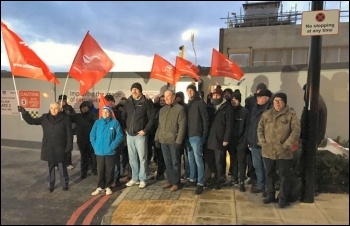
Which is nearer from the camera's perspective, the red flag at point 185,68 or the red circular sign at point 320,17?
the red circular sign at point 320,17

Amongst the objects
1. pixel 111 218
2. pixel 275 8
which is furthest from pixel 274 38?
pixel 111 218

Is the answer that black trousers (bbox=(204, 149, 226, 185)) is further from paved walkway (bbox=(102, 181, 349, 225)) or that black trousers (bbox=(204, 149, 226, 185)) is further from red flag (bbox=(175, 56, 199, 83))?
red flag (bbox=(175, 56, 199, 83))

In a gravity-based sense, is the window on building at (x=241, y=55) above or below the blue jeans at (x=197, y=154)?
above

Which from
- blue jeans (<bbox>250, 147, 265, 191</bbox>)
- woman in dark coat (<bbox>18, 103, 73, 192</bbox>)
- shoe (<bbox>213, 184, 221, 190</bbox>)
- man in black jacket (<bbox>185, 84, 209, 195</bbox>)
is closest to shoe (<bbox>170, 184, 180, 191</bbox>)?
man in black jacket (<bbox>185, 84, 209, 195</bbox>)

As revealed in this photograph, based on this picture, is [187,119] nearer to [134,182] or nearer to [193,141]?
[193,141]

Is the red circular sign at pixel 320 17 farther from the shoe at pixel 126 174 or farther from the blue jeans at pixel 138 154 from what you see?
the shoe at pixel 126 174

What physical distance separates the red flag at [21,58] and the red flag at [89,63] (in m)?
1.00

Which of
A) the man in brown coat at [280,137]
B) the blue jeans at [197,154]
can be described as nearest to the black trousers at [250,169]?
the blue jeans at [197,154]

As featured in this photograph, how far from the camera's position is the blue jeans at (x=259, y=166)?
5.81 m

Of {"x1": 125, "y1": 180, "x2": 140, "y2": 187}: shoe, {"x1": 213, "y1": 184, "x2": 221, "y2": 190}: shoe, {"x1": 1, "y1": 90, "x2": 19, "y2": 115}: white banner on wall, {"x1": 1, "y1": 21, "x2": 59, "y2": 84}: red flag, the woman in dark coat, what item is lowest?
{"x1": 125, "y1": 180, "x2": 140, "y2": 187}: shoe

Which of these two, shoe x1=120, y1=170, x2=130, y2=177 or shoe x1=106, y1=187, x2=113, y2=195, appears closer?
shoe x1=106, y1=187, x2=113, y2=195

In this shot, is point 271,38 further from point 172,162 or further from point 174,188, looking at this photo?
point 174,188

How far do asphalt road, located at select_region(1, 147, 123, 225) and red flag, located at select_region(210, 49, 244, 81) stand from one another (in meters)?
4.26

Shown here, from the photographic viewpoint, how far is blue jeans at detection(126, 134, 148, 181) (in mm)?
6383
